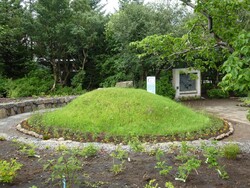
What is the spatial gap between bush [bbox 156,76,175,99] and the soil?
855 centimetres

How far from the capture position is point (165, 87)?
496 inches

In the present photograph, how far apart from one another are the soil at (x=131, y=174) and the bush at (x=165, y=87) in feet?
28.1

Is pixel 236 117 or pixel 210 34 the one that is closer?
pixel 210 34

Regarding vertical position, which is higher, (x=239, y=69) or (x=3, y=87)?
(x=239, y=69)

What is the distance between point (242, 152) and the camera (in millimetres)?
4164

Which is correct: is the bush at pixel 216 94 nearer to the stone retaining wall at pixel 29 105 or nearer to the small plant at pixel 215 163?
the stone retaining wall at pixel 29 105

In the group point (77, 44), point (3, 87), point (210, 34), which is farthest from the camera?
point (77, 44)

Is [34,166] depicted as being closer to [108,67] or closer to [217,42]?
[217,42]

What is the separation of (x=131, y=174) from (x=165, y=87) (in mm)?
9650

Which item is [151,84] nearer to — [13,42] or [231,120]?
[231,120]

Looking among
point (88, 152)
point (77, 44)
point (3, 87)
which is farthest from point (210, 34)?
point (3, 87)

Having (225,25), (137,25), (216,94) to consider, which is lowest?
(216,94)

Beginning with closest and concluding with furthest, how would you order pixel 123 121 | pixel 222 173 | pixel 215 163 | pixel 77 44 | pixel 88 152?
pixel 222 173 < pixel 215 163 < pixel 88 152 < pixel 123 121 < pixel 77 44

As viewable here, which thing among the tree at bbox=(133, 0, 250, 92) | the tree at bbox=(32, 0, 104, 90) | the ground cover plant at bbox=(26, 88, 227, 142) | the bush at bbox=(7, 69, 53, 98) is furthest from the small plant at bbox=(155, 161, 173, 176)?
the tree at bbox=(32, 0, 104, 90)
